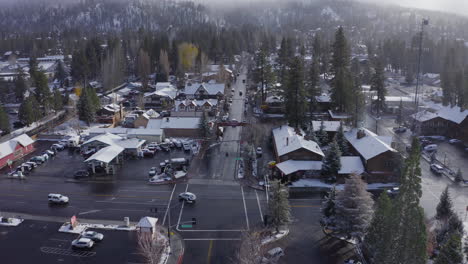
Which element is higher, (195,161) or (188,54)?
(188,54)

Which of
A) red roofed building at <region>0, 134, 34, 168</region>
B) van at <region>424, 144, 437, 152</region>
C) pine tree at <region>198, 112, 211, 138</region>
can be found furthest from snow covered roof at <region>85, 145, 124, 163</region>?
van at <region>424, 144, 437, 152</region>

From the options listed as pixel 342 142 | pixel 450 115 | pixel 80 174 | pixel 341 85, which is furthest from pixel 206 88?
pixel 450 115

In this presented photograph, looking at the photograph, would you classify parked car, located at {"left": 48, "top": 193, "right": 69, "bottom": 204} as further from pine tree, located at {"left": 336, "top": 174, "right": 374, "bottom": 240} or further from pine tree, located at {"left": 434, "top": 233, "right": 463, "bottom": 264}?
pine tree, located at {"left": 434, "top": 233, "right": 463, "bottom": 264}

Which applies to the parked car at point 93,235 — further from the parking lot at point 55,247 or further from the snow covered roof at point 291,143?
the snow covered roof at point 291,143

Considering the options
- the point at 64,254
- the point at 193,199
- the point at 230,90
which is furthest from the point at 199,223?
the point at 230,90

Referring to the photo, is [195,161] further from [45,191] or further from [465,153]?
[465,153]

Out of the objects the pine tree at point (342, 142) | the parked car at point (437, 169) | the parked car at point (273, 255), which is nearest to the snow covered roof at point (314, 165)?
the pine tree at point (342, 142)
